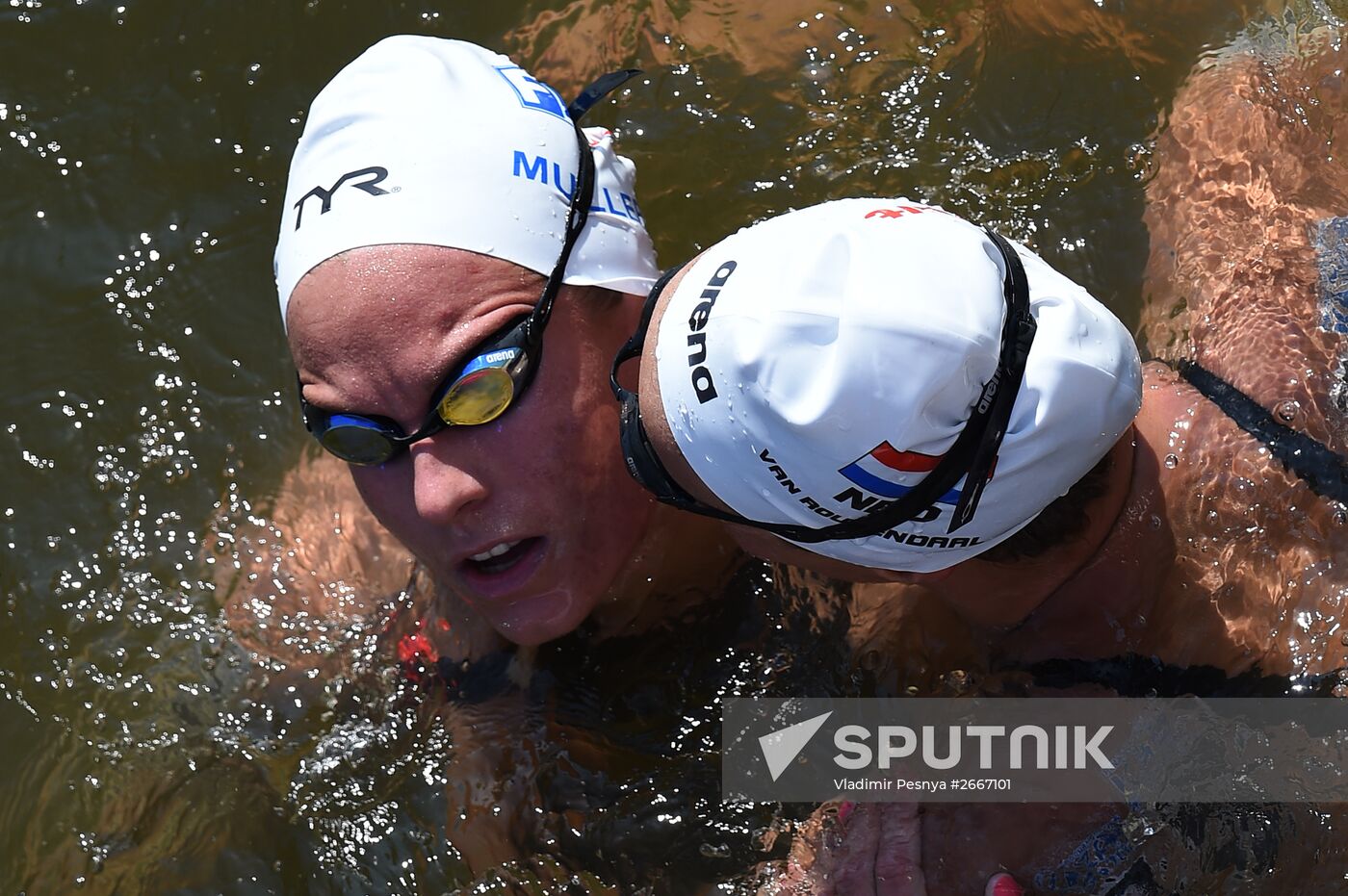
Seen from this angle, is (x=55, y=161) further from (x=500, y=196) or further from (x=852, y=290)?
(x=852, y=290)

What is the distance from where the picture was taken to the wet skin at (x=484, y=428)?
10.6 ft

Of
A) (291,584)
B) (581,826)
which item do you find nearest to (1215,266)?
(581,826)

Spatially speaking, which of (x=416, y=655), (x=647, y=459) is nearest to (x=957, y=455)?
(x=647, y=459)

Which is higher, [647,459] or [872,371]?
[872,371]

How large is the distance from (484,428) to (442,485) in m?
0.19

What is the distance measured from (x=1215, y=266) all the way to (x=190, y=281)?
153 inches

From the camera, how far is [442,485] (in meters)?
3.30

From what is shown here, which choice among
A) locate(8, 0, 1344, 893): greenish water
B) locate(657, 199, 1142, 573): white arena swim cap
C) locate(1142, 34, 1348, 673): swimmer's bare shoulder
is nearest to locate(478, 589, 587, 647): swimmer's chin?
locate(657, 199, 1142, 573): white arena swim cap

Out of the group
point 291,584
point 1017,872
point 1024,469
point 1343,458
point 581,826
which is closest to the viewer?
point 1024,469

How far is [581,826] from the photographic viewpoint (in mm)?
4121

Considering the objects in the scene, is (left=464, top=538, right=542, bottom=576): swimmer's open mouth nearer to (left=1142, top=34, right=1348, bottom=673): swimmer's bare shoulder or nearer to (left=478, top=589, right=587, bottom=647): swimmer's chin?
(left=478, top=589, right=587, bottom=647): swimmer's chin

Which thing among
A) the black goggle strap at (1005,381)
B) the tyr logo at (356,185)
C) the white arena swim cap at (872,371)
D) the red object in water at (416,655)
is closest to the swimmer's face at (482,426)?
the tyr logo at (356,185)

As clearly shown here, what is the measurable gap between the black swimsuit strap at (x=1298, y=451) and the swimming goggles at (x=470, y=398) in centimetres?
188

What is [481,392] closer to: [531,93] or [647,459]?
[647,459]
